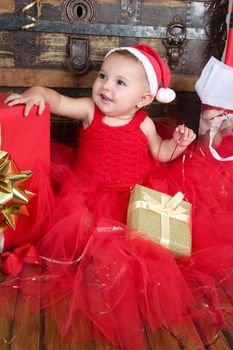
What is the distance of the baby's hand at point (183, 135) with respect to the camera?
128cm

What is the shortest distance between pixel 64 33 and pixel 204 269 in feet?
3.02

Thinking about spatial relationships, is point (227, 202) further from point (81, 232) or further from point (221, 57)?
point (221, 57)

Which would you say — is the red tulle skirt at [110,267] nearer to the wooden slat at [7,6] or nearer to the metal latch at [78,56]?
the metal latch at [78,56]

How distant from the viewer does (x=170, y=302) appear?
36.4 inches

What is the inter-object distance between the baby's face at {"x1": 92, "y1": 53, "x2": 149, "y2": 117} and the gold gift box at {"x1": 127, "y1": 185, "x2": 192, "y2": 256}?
0.85 ft

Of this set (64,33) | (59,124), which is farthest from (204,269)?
(64,33)

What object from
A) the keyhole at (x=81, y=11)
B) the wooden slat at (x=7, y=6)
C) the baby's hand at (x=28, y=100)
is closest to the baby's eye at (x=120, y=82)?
the baby's hand at (x=28, y=100)

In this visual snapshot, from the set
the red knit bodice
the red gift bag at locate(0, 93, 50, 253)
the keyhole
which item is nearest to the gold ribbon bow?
the red knit bodice

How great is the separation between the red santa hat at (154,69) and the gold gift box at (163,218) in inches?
12.1

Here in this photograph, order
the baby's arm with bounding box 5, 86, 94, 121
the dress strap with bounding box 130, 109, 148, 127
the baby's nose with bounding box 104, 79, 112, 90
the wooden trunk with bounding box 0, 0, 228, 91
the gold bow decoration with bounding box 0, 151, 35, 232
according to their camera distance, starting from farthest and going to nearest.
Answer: the wooden trunk with bounding box 0, 0, 228, 91, the dress strap with bounding box 130, 109, 148, 127, the baby's nose with bounding box 104, 79, 112, 90, the baby's arm with bounding box 5, 86, 94, 121, the gold bow decoration with bounding box 0, 151, 35, 232

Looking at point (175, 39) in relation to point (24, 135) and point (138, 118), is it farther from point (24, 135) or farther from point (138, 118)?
point (24, 135)

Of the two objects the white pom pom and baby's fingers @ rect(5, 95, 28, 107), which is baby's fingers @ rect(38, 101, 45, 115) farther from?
the white pom pom

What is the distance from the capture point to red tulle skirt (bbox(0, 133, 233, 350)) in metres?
0.91

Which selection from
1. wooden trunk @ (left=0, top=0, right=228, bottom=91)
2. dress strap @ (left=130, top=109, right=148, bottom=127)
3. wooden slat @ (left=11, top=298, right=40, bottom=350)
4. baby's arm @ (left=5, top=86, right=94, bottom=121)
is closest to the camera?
wooden slat @ (left=11, top=298, right=40, bottom=350)
